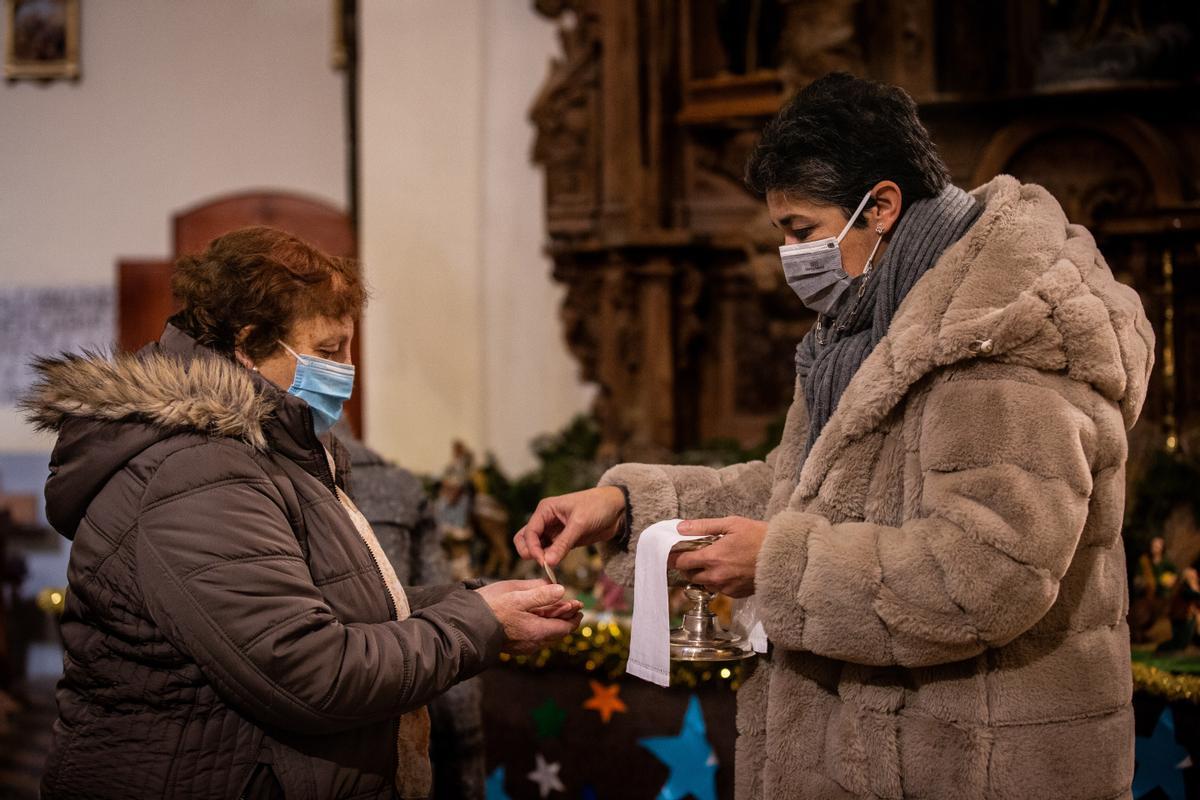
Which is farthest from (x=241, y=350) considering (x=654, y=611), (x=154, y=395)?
(x=654, y=611)

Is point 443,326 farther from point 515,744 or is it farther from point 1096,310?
point 1096,310

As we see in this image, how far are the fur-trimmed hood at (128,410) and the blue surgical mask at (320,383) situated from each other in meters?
0.08

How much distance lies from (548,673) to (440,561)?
0.70 meters

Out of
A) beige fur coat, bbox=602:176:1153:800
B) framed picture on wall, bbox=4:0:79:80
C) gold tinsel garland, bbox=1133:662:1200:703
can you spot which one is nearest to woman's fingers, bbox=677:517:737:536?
beige fur coat, bbox=602:176:1153:800

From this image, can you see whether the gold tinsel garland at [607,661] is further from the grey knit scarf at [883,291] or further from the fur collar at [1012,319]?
the fur collar at [1012,319]

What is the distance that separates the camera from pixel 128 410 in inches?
74.9

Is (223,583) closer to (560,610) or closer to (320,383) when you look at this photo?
(320,383)

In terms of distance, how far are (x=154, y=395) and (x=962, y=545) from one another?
47.3 inches

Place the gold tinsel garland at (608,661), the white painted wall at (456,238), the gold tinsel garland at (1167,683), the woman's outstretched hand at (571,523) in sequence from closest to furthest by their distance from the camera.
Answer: the woman's outstretched hand at (571,523) < the gold tinsel garland at (1167,683) < the gold tinsel garland at (608,661) < the white painted wall at (456,238)

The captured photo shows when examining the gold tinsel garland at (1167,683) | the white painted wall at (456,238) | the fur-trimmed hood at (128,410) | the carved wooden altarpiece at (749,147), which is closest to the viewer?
the fur-trimmed hood at (128,410)

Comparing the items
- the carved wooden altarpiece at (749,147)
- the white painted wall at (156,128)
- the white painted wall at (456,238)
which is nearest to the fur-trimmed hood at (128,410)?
the carved wooden altarpiece at (749,147)

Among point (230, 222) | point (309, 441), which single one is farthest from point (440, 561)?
point (230, 222)

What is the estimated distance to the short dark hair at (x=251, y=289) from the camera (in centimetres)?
208

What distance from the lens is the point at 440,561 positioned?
11.2ft
